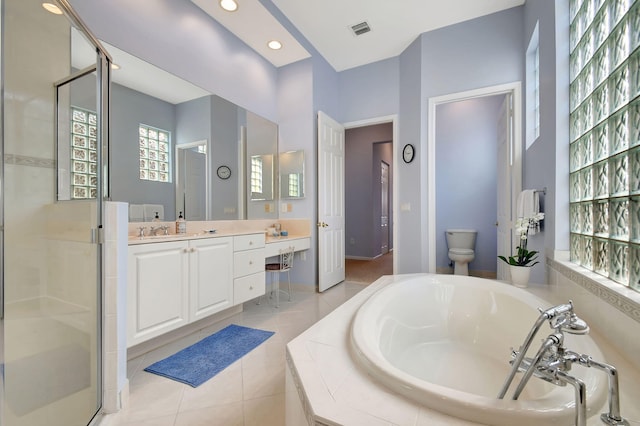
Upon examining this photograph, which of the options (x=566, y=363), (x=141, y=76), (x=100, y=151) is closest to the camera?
(x=566, y=363)

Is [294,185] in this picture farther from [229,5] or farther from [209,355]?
[209,355]

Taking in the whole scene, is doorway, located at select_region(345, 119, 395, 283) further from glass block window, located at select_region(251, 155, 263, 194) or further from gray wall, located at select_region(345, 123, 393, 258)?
glass block window, located at select_region(251, 155, 263, 194)

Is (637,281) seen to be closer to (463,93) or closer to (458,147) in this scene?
(463,93)

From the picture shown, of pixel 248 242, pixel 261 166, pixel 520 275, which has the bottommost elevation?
pixel 520 275

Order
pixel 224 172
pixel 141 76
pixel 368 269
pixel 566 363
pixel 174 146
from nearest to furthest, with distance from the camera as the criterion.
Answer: pixel 566 363
pixel 141 76
pixel 174 146
pixel 224 172
pixel 368 269

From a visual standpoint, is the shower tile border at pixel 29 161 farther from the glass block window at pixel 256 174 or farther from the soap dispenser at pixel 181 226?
the glass block window at pixel 256 174

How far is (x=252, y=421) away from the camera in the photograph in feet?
4.23

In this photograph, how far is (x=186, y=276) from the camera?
1927 mm

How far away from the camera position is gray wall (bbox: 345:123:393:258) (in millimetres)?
5738

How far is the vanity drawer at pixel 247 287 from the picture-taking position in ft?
7.75

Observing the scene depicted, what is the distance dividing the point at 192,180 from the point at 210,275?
2.99 ft

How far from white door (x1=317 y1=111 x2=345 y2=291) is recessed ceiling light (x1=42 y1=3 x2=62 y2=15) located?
2372 mm

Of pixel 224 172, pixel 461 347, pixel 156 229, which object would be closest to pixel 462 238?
pixel 461 347

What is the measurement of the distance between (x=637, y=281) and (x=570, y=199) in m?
0.81
